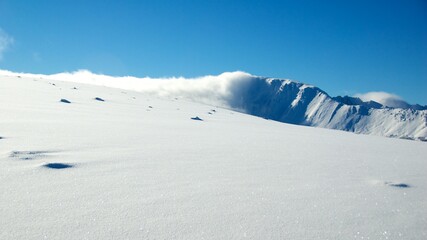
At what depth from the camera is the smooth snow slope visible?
2.05 m

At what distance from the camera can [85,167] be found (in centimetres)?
314

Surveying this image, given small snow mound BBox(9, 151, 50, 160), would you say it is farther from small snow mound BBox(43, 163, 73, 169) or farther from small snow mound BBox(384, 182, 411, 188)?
small snow mound BBox(384, 182, 411, 188)

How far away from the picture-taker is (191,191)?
2.72 m

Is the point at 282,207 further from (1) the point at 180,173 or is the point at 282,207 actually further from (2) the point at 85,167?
(2) the point at 85,167

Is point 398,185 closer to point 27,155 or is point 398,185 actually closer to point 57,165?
point 57,165

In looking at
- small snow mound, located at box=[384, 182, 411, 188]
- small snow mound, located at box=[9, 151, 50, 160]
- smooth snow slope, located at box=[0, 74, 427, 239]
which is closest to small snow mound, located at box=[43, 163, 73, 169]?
smooth snow slope, located at box=[0, 74, 427, 239]

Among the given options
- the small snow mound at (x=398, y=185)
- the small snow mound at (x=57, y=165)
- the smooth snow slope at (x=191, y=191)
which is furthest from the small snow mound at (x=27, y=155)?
the small snow mound at (x=398, y=185)

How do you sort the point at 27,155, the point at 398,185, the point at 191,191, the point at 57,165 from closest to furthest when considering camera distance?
the point at 191,191, the point at 57,165, the point at 27,155, the point at 398,185

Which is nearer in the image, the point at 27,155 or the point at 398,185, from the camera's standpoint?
the point at 27,155

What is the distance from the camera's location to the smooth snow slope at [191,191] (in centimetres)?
205

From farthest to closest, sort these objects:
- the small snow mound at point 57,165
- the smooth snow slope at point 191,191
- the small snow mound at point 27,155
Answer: the small snow mound at point 27,155, the small snow mound at point 57,165, the smooth snow slope at point 191,191

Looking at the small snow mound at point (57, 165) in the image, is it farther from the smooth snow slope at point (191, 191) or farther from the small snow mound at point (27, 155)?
the small snow mound at point (27, 155)

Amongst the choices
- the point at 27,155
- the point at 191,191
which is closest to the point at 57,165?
the point at 27,155

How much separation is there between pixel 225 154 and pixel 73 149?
196cm
